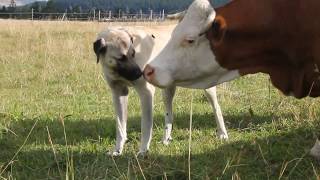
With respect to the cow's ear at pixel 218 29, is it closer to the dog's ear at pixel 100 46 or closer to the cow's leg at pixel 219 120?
the dog's ear at pixel 100 46

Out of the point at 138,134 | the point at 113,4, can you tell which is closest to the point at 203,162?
the point at 138,134

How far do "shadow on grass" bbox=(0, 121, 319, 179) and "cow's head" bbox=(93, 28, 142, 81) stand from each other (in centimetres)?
82

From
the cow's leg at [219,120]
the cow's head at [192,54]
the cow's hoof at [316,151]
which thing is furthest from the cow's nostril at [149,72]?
the cow's leg at [219,120]

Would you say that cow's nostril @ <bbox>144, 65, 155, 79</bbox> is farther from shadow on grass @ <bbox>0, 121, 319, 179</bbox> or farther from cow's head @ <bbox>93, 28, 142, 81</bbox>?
cow's head @ <bbox>93, 28, 142, 81</bbox>

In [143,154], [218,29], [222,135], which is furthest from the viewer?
[222,135]

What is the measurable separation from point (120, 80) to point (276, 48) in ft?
6.96

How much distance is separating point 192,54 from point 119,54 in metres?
1.52

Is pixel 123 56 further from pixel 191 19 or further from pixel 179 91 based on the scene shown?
pixel 179 91

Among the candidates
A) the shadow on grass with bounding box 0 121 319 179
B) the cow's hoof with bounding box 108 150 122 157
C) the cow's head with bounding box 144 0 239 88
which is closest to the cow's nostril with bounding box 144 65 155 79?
the cow's head with bounding box 144 0 239 88

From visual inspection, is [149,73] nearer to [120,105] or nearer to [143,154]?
[143,154]

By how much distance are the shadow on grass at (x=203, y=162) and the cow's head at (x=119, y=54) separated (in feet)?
2.67

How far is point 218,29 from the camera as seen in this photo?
4324mm

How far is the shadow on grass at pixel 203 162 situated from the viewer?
478 cm

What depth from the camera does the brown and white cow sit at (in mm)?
4344
